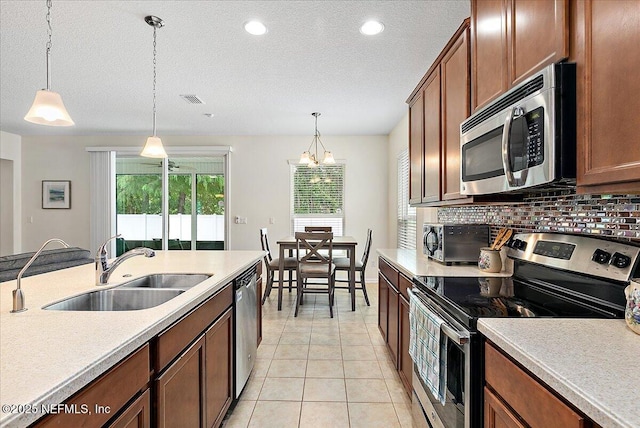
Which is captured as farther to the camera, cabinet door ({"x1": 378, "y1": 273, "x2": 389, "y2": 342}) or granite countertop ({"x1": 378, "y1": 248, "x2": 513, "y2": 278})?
cabinet door ({"x1": 378, "y1": 273, "x2": 389, "y2": 342})

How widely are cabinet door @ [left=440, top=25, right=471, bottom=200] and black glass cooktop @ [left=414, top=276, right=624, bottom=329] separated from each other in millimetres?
566

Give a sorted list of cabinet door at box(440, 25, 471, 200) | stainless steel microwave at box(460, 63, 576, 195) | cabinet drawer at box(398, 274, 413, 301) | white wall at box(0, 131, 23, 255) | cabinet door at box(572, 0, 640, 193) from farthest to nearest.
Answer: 1. white wall at box(0, 131, 23, 255)
2. cabinet drawer at box(398, 274, 413, 301)
3. cabinet door at box(440, 25, 471, 200)
4. stainless steel microwave at box(460, 63, 576, 195)
5. cabinet door at box(572, 0, 640, 193)

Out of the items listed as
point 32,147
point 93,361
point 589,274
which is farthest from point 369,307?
point 32,147

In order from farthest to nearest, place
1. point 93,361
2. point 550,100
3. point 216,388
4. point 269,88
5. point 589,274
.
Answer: point 269,88 < point 216,388 < point 589,274 < point 550,100 < point 93,361

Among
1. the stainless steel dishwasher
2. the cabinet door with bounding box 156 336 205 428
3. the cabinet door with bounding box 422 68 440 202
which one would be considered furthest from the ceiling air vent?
the cabinet door with bounding box 156 336 205 428

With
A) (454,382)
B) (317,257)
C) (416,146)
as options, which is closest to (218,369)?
(454,382)

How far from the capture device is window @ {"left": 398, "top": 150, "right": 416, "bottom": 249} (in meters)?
4.48

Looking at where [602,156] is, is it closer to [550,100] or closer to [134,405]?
[550,100]

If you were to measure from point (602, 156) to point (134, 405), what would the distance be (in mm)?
1539

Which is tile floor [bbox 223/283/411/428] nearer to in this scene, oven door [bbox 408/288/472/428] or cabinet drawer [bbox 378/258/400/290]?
oven door [bbox 408/288/472/428]

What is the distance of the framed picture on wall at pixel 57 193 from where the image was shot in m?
5.87

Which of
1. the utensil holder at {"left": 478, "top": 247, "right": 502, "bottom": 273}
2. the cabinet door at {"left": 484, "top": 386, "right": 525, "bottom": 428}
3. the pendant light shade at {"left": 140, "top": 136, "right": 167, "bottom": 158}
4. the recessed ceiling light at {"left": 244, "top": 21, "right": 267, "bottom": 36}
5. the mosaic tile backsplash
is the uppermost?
the recessed ceiling light at {"left": 244, "top": 21, "right": 267, "bottom": 36}

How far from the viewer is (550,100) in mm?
1113

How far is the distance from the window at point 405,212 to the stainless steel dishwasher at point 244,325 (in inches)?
101
